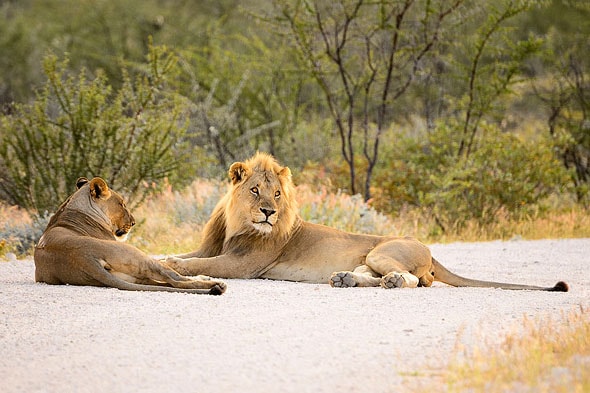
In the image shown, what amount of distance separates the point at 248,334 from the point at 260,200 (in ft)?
9.26

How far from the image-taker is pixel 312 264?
771 cm

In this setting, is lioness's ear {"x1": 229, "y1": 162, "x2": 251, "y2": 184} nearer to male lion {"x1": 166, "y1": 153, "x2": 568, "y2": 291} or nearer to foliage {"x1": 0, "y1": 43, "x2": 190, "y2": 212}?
male lion {"x1": 166, "y1": 153, "x2": 568, "y2": 291}

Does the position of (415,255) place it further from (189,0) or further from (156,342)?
(189,0)

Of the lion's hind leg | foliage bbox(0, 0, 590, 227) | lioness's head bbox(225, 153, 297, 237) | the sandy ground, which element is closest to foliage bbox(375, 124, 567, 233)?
foliage bbox(0, 0, 590, 227)

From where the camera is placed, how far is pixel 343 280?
23.5 feet

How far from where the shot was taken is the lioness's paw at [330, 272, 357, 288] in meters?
7.12

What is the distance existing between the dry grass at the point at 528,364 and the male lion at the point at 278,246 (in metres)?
2.75

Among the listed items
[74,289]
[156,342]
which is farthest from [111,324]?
[74,289]

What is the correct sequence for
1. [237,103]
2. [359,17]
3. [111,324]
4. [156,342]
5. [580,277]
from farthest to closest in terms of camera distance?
[237,103] < [359,17] < [580,277] < [111,324] < [156,342]

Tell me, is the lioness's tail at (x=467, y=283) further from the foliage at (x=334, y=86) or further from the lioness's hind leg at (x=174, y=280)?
the foliage at (x=334, y=86)

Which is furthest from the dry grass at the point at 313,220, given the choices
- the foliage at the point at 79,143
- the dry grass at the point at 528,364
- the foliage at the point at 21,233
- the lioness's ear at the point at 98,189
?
the dry grass at the point at 528,364

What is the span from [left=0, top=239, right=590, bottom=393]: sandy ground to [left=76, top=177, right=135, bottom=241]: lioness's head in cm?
83

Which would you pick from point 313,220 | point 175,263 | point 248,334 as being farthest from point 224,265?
point 313,220

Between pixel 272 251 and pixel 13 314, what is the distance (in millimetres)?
2647
